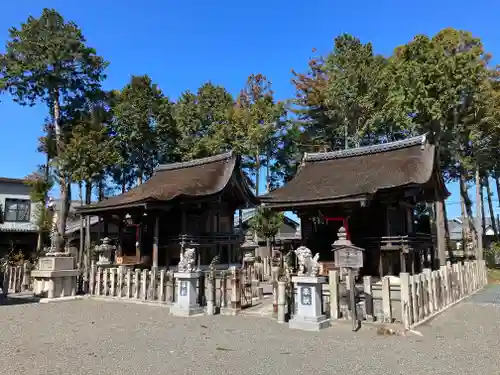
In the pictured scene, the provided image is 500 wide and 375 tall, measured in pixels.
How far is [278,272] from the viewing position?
15.5 metres

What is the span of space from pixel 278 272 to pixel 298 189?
534 centimetres

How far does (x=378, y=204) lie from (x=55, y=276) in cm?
1288

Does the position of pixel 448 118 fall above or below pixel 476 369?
above

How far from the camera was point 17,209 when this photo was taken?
108 ft

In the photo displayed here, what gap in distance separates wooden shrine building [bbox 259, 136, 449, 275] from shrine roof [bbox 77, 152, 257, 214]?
3454 mm

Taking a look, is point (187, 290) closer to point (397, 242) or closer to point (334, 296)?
point (334, 296)

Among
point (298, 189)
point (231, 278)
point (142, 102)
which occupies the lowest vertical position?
point (231, 278)

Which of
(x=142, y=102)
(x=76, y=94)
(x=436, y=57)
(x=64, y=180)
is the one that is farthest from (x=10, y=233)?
(x=436, y=57)

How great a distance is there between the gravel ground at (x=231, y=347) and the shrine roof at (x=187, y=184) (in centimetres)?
963

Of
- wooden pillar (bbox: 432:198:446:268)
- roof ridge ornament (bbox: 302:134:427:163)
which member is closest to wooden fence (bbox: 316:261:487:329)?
wooden pillar (bbox: 432:198:446:268)

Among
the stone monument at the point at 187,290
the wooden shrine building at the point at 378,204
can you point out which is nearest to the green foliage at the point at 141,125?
the wooden shrine building at the point at 378,204

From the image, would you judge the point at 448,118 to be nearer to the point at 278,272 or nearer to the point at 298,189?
the point at 298,189

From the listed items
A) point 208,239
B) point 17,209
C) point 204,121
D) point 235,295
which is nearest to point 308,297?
point 235,295

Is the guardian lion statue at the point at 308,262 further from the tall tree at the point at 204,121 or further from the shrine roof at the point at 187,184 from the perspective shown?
the tall tree at the point at 204,121
